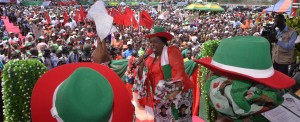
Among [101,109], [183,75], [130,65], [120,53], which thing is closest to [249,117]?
[101,109]

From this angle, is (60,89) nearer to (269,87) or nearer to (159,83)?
(269,87)

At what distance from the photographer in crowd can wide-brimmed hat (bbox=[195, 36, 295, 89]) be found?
106 inches

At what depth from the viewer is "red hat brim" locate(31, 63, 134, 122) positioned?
154cm

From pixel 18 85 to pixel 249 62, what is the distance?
107 inches

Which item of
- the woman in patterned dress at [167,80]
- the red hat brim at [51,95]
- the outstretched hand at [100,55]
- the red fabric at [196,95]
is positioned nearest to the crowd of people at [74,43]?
the red fabric at [196,95]

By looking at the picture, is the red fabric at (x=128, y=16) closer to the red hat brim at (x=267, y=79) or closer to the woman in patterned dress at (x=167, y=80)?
the woman in patterned dress at (x=167, y=80)

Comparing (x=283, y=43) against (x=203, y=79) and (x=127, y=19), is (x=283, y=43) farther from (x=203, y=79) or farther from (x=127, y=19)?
(x=127, y=19)

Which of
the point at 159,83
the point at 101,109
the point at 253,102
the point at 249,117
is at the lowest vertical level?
the point at 159,83

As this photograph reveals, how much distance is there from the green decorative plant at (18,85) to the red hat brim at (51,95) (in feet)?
6.84

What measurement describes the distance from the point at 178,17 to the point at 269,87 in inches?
918

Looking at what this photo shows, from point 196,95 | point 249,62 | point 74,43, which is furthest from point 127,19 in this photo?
point 249,62

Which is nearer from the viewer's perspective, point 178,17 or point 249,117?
point 249,117

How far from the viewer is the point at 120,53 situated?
33.4 feet

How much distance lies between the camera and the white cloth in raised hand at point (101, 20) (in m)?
3.02
